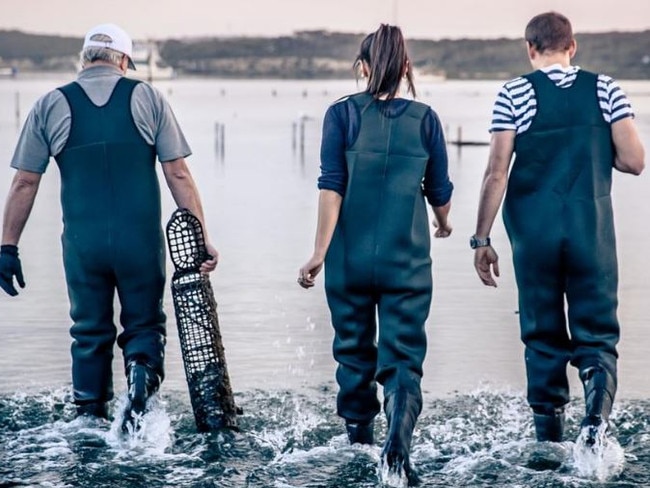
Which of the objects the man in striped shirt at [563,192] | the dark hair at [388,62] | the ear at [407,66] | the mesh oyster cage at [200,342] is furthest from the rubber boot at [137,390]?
the ear at [407,66]

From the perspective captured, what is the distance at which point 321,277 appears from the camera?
15.5m

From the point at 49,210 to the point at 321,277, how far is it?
37.0ft

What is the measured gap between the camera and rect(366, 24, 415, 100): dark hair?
7016mm

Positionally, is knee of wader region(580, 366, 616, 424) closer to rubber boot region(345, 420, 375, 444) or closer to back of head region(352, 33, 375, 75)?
rubber boot region(345, 420, 375, 444)

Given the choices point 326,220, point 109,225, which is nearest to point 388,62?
point 326,220

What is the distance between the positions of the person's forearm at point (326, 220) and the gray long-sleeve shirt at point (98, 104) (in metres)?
0.92

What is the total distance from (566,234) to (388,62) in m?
1.13

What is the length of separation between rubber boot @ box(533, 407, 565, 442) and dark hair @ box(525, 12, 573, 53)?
168cm

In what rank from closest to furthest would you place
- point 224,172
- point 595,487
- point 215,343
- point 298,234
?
point 595,487 → point 215,343 → point 298,234 → point 224,172

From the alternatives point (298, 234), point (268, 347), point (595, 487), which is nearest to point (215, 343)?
point (595, 487)

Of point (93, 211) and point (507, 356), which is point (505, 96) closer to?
point (93, 211)

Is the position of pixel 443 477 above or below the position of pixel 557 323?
below

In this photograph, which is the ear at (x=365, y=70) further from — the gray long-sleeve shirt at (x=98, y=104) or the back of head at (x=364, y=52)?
the gray long-sleeve shirt at (x=98, y=104)

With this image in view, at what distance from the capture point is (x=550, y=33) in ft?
23.9
